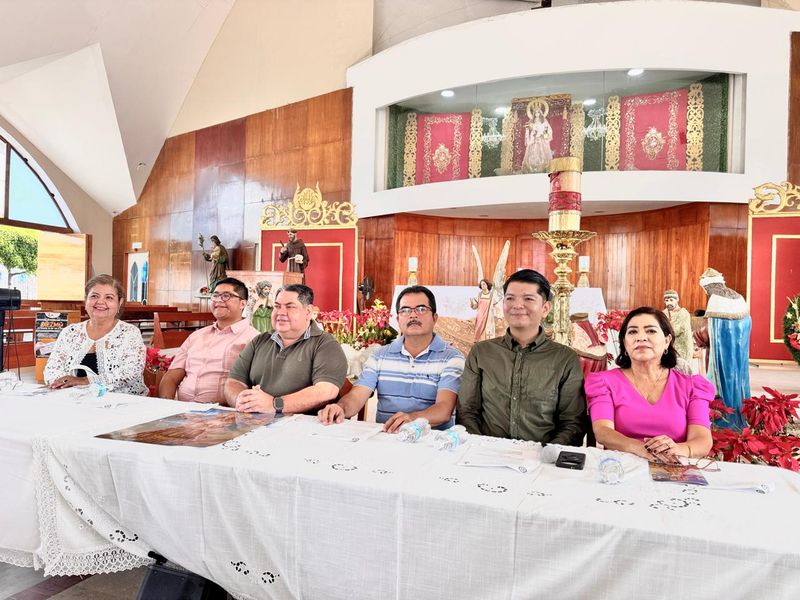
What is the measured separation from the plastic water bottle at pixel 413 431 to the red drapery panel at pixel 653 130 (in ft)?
24.5

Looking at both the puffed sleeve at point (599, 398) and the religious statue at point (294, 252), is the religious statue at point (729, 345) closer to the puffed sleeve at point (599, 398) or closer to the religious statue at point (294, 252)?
the puffed sleeve at point (599, 398)

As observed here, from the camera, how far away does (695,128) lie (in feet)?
26.3

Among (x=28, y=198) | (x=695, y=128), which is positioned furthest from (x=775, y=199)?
(x=28, y=198)

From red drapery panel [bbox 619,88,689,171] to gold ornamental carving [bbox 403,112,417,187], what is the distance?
3.17 meters

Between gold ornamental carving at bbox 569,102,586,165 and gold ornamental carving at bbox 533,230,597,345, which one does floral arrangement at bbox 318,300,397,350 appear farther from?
gold ornamental carving at bbox 569,102,586,165

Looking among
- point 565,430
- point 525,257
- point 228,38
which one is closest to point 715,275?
point 565,430

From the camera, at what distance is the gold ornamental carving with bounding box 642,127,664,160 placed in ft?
26.8

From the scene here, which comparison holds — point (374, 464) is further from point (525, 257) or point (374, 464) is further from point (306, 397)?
point (525, 257)

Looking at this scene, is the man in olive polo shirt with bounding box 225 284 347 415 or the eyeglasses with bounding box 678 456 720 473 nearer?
the eyeglasses with bounding box 678 456 720 473

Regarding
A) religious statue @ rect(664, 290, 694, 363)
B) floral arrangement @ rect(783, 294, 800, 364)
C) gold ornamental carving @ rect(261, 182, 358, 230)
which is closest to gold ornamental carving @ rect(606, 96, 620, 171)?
religious statue @ rect(664, 290, 694, 363)

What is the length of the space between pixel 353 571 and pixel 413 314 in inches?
52.1

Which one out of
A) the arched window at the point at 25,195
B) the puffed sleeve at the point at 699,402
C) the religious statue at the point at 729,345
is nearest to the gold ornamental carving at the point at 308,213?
the arched window at the point at 25,195

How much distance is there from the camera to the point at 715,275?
3.66 metres

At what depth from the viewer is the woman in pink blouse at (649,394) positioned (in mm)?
1926
